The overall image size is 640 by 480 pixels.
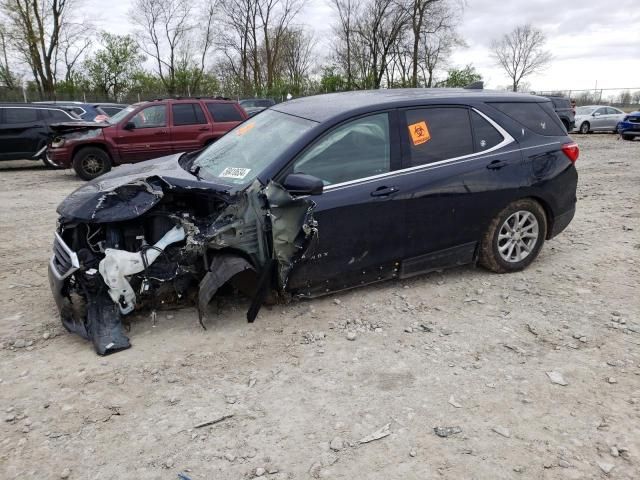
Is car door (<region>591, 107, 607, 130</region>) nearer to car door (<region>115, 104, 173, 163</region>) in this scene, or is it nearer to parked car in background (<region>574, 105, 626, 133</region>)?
parked car in background (<region>574, 105, 626, 133</region>)

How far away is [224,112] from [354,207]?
8.61 metres

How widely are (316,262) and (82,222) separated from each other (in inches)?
66.1

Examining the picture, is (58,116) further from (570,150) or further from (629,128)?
(629,128)

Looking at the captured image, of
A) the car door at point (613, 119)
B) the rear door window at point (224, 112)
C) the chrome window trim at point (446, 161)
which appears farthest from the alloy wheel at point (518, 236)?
the car door at point (613, 119)

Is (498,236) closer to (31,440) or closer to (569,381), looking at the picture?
(569,381)

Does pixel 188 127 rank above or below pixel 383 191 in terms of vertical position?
above

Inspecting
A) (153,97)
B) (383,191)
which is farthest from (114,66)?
(383,191)

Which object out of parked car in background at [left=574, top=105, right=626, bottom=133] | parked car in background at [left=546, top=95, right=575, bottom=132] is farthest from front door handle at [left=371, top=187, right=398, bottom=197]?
parked car in background at [left=574, top=105, right=626, bottom=133]

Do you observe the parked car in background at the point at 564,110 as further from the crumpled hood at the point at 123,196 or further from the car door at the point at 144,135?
the crumpled hood at the point at 123,196

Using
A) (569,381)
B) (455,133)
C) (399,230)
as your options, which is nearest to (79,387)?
(399,230)

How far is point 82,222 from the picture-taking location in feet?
11.1

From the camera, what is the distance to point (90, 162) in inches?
414

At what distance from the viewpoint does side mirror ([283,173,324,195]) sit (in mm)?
3404

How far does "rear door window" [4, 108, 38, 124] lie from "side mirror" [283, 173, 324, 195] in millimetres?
11316
